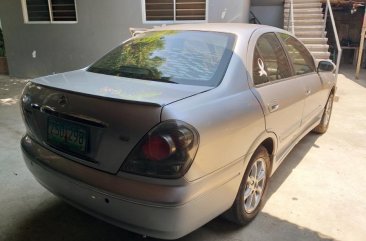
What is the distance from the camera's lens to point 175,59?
2.67 m

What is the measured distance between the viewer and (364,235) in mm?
2670

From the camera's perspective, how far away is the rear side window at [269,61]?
2757mm

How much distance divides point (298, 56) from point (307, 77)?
0.26 meters

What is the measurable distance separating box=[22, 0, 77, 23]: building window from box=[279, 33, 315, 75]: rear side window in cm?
760

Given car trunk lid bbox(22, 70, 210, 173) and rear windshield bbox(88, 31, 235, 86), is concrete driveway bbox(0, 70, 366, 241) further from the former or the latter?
rear windshield bbox(88, 31, 235, 86)

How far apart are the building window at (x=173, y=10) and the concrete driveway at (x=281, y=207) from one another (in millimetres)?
5393

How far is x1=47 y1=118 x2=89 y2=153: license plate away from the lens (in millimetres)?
2094

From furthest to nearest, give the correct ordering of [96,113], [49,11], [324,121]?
[49,11]
[324,121]
[96,113]

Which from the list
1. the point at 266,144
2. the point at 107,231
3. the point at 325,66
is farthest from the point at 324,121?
the point at 107,231

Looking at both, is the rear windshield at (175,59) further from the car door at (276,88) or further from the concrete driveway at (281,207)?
the concrete driveway at (281,207)

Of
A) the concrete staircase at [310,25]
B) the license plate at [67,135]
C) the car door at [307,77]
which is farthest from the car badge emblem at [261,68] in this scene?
the concrete staircase at [310,25]

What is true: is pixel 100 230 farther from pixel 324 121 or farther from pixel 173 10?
pixel 173 10

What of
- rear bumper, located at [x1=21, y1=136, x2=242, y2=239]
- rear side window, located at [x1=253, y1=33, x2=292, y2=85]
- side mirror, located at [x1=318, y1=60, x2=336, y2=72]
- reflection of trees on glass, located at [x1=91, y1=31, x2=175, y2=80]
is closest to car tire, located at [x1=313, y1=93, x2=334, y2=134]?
side mirror, located at [x1=318, y1=60, x2=336, y2=72]

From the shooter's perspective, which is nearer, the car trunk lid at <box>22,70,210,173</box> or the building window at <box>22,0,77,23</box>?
the car trunk lid at <box>22,70,210,173</box>
